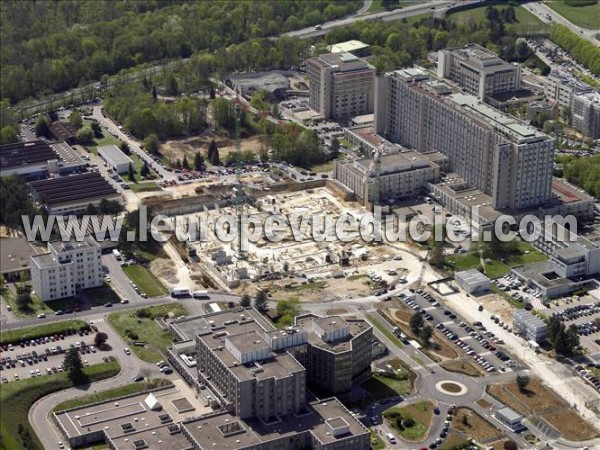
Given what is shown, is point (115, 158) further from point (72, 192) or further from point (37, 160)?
point (72, 192)

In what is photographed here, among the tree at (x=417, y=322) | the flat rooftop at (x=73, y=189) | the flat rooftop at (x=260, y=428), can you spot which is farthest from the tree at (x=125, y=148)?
the flat rooftop at (x=260, y=428)

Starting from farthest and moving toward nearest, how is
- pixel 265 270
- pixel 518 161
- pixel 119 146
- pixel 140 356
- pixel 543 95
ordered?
pixel 543 95 → pixel 119 146 → pixel 518 161 → pixel 265 270 → pixel 140 356

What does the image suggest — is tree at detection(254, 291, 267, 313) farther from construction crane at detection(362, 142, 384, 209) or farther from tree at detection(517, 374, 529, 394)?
construction crane at detection(362, 142, 384, 209)

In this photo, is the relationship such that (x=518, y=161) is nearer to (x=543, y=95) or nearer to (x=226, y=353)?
(x=543, y=95)

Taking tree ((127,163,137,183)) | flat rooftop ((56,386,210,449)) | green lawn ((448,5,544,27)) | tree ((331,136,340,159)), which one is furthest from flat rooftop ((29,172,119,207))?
green lawn ((448,5,544,27))

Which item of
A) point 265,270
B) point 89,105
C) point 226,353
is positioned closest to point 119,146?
point 89,105
